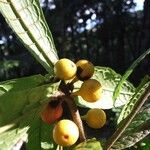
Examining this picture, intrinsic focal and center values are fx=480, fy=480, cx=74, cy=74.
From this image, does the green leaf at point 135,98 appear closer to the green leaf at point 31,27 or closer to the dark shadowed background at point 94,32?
the green leaf at point 31,27

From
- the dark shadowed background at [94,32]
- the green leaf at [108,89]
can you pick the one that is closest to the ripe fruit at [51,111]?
the green leaf at [108,89]

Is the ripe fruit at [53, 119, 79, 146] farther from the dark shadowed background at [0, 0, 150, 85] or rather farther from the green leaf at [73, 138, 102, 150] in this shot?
the dark shadowed background at [0, 0, 150, 85]

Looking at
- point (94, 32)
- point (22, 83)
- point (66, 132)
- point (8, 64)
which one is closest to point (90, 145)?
point (66, 132)

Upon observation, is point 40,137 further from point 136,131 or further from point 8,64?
point 8,64

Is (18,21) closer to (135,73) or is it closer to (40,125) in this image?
(40,125)

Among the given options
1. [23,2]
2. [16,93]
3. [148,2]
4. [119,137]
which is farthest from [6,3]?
[148,2]
